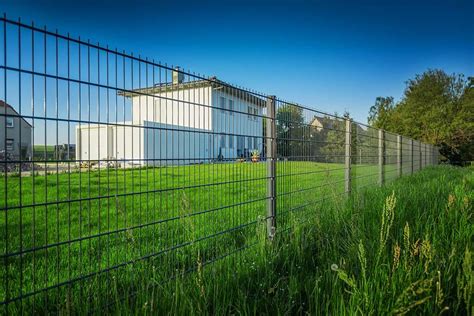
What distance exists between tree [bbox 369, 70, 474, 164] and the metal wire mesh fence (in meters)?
27.5

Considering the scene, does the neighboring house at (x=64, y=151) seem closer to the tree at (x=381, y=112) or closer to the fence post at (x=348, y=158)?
the fence post at (x=348, y=158)

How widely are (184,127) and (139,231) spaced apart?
0.99 metres

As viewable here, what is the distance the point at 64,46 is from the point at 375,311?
250 cm

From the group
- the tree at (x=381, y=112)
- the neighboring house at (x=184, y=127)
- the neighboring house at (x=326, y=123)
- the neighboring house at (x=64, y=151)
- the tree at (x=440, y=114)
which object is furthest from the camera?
the tree at (x=381, y=112)

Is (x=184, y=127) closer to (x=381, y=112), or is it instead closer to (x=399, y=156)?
(x=399, y=156)

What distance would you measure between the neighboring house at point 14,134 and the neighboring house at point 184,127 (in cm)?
35

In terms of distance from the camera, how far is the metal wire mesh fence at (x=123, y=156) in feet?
5.91

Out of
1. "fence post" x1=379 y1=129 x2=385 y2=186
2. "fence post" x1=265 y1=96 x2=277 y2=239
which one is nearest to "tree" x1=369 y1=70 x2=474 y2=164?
"fence post" x1=379 y1=129 x2=385 y2=186

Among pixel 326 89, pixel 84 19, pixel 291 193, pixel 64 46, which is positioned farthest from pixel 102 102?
pixel 326 89

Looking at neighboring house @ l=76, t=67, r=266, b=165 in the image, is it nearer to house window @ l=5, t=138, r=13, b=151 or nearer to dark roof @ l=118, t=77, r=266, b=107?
dark roof @ l=118, t=77, r=266, b=107

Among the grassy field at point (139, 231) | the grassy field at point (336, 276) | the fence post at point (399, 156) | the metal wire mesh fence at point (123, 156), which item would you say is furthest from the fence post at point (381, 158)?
the grassy field at point (336, 276)

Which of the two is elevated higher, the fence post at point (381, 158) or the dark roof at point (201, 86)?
the dark roof at point (201, 86)

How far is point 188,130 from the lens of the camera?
2.74 metres

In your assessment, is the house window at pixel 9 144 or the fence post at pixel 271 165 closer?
the house window at pixel 9 144
